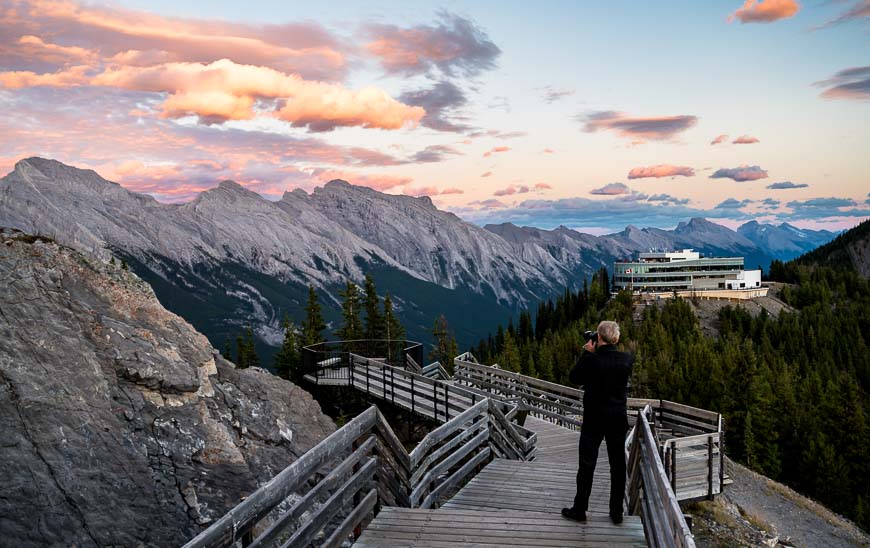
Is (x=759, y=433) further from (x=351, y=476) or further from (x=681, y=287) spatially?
(x=681, y=287)

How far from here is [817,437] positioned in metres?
60.9

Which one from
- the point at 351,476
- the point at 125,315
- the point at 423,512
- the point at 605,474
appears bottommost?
the point at 605,474

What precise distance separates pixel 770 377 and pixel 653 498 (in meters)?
86.3

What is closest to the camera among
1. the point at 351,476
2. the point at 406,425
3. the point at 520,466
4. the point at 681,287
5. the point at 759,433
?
the point at 351,476

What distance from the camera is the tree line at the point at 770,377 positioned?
59625 millimetres

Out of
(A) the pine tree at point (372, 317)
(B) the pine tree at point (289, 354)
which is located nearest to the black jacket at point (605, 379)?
(B) the pine tree at point (289, 354)

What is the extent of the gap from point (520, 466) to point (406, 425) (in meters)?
11.8

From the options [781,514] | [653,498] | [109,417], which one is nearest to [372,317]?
[781,514]

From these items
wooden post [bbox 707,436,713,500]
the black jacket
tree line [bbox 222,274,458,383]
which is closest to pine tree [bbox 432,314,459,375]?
tree line [bbox 222,274,458,383]

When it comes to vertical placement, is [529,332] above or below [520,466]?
below

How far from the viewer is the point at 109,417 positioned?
35.2 feet

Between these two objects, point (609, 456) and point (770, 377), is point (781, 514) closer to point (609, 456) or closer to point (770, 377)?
point (609, 456)

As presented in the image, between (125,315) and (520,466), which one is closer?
(520,466)

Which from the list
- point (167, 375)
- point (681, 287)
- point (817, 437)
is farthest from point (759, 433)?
point (681, 287)
